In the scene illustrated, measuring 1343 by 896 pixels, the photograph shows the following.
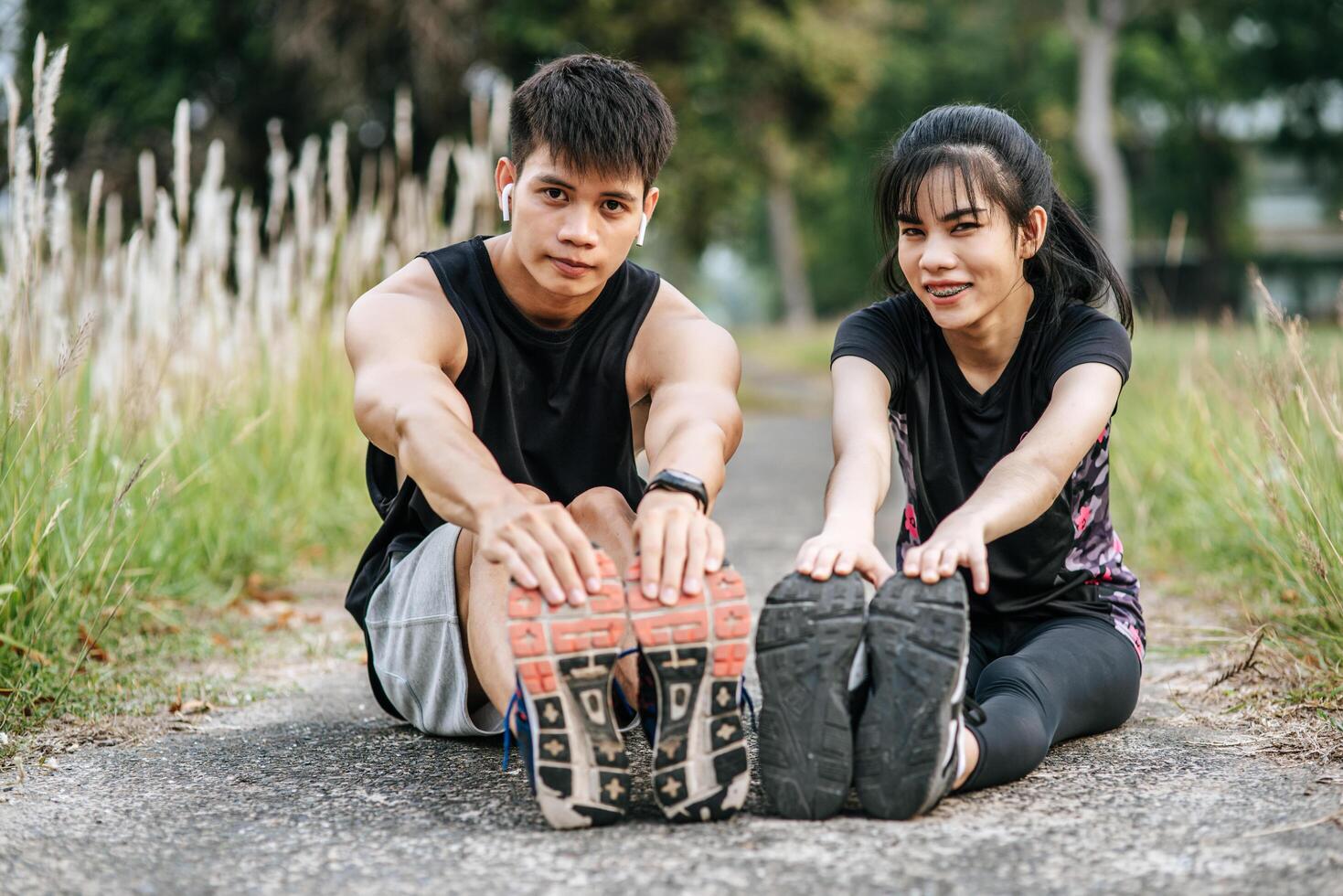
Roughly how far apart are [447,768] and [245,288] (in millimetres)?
2774

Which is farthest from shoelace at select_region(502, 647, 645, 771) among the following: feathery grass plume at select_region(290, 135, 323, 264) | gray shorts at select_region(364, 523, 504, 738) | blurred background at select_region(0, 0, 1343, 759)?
feathery grass plume at select_region(290, 135, 323, 264)

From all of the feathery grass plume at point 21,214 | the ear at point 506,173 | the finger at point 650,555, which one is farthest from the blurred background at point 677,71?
the finger at point 650,555

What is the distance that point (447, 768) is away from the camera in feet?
7.41

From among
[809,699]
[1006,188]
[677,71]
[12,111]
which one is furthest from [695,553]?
[677,71]

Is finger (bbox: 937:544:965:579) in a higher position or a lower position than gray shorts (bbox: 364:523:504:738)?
higher

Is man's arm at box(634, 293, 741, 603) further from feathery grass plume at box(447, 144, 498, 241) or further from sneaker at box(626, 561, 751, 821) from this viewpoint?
feathery grass plume at box(447, 144, 498, 241)

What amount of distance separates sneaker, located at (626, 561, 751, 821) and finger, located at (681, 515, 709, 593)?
0.06 ft

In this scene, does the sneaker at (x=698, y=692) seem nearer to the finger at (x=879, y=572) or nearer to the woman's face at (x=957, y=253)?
the finger at (x=879, y=572)

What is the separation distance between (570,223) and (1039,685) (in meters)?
1.11

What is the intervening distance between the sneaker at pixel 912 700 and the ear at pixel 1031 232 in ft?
2.59

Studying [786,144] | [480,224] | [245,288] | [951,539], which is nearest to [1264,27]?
[786,144]

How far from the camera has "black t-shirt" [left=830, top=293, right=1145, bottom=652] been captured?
2.37 m

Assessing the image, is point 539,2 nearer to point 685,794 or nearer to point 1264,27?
point 685,794

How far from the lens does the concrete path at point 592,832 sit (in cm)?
167
